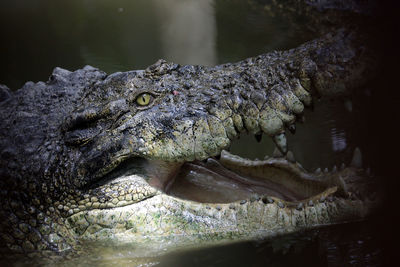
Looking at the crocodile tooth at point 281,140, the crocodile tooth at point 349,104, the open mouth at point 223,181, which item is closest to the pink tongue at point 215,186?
the open mouth at point 223,181

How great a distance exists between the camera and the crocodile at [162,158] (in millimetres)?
1931

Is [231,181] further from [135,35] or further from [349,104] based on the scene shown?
[135,35]

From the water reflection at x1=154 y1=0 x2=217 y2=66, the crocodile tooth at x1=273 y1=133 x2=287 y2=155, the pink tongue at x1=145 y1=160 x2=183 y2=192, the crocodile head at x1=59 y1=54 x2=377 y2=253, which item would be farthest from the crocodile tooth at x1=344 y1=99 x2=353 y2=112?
the water reflection at x1=154 y1=0 x2=217 y2=66

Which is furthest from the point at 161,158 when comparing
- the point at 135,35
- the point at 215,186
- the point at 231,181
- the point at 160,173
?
the point at 135,35

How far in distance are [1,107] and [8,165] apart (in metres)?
0.51

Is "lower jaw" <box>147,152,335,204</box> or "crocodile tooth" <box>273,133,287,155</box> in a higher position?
"crocodile tooth" <box>273,133,287,155</box>

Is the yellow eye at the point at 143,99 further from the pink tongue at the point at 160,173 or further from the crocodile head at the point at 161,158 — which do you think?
the pink tongue at the point at 160,173

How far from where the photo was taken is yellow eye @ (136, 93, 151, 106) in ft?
7.18

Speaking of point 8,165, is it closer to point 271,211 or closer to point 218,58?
point 271,211

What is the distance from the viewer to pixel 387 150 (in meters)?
1.25

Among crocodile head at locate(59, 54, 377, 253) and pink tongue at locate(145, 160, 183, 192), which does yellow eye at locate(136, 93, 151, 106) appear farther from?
pink tongue at locate(145, 160, 183, 192)

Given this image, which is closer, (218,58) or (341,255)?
(341,255)

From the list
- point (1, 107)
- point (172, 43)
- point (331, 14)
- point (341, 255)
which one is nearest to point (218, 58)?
point (172, 43)

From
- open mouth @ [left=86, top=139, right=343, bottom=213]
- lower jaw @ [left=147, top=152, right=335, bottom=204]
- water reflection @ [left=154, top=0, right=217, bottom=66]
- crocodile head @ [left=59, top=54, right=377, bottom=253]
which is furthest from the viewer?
water reflection @ [left=154, top=0, right=217, bottom=66]
